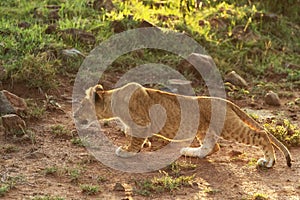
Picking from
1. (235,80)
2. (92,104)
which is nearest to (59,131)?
(92,104)

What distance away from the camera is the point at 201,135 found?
6617 mm

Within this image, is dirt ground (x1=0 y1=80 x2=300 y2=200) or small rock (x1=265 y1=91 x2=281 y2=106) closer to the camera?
dirt ground (x1=0 y1=80 x2=300 y2=200)

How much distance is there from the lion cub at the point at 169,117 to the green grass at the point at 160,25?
1823 millimetres

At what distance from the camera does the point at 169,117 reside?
6.62m

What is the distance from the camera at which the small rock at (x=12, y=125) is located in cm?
668

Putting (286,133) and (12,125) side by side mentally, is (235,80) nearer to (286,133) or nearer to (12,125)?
(286,133)

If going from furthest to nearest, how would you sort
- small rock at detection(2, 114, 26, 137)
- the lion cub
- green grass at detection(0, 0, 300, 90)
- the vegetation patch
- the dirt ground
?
green grass at detection(0, 0, 300, 90) < the vegetation patch < small rock at detection(2, 114, 26, 137) < the lion cub < the dirt ground

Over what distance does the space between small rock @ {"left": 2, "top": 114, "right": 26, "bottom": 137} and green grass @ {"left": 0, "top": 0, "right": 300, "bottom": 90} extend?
4.48ft

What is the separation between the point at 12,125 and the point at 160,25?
4407 mm

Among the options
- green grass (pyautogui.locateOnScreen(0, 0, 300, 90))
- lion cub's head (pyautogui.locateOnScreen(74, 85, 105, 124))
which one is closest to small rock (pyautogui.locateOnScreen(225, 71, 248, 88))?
green grass (pyautogui.locateOnScreen(0, 0, 300, 90))

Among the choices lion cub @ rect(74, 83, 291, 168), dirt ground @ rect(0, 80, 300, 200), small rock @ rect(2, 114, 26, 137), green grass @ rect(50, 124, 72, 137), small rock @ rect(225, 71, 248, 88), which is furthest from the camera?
small rock @ rect(225, 71, 248, 88)

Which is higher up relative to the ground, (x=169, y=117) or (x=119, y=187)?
(x=169, y=117)

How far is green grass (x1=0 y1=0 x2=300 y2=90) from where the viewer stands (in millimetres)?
8633

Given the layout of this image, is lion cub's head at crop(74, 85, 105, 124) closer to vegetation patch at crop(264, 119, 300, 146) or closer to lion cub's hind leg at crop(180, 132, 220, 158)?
lion cub's hind leg at crop(180, 132, 220, 158)
